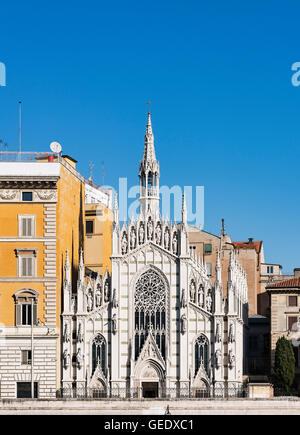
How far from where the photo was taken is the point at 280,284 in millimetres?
104625

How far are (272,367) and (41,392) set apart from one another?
69.5 feet

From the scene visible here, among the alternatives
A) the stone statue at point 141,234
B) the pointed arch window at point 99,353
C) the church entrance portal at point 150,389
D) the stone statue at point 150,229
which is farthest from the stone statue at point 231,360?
the stone statue at point 141,234

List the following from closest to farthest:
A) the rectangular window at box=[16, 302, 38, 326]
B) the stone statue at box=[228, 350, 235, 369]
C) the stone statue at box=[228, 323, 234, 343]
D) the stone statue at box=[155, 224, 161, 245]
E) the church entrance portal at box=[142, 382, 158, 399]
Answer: the rectangular window at box=[16, 302, 38, 326]
the stone statue at box=[228, 350, 235, 369]
the stone statue at box=[228, 323, 234, 343]
the church entrance portal at box=[142, 382, 158, 399]
the stone statue at box=[155, 224, 161, 245]

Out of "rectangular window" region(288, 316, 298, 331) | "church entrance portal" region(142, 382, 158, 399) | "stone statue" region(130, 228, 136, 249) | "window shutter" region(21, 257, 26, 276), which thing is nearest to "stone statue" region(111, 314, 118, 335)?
"church entrance portal" region(142, 382, 158, 399)

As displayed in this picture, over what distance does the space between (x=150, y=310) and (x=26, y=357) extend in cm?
990

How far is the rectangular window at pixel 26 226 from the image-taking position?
303 ft

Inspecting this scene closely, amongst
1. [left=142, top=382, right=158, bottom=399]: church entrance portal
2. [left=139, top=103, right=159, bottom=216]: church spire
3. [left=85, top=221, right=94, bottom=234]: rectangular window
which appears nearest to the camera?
[left=142, top=382, right=158, bottom=399]: church entrance portal

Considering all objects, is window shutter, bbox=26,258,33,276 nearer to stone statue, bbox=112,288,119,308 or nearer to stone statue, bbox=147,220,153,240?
stone statue, bbox=112,288,119,308

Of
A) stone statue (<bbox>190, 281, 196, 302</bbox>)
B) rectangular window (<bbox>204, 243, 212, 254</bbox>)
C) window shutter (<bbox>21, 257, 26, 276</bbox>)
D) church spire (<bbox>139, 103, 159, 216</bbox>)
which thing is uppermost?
church spire (<bbox>139, 103, 159, 216</bbox>)

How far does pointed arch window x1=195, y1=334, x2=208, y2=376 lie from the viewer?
92.5m

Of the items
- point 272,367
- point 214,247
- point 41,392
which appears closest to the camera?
point 41,392
